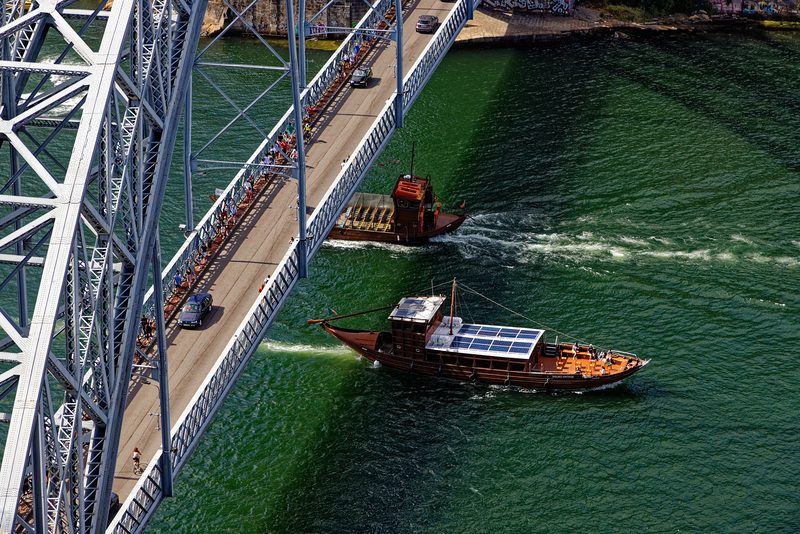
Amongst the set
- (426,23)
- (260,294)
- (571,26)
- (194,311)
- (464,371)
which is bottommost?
(464,371)

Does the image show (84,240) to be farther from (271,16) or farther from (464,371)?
(271,16)

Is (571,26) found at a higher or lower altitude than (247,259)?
lower

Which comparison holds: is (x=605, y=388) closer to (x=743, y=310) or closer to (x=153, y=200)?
(x=743, y=310)

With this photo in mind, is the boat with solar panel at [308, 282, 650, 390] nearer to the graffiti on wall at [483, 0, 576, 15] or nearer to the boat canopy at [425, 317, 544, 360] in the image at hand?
the boat canopy at [425, 317, 544, 360]

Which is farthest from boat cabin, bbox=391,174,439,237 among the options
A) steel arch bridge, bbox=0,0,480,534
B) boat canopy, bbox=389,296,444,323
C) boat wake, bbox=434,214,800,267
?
steel arch bridge, bbox=0,0,480,534


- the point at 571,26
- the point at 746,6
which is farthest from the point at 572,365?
the point at 746,6

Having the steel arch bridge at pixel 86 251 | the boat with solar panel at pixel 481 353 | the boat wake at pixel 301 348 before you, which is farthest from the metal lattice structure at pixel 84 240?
the boat wake at pixel 301 348
